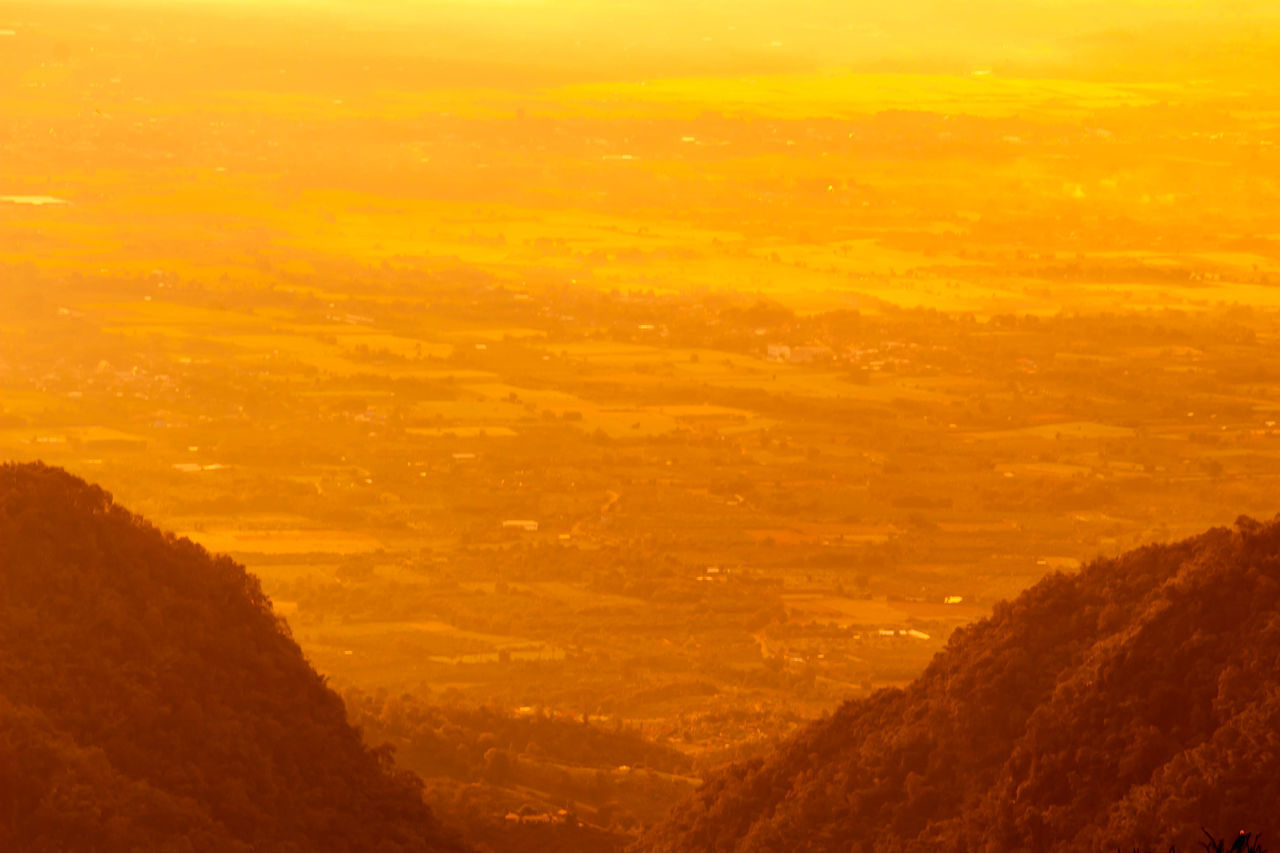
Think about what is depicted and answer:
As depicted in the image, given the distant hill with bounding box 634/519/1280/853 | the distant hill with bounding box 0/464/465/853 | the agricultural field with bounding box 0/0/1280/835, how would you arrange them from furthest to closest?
the agricultural field with bounding box 0/0/1280/835 → the distant hill with bounding box 0/464/465/853 → the distant hill with bounding box 634/519/1280/853

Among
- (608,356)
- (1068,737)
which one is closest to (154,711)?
(1068,737)

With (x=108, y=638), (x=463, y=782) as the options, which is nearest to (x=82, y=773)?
(x=108, y=638)

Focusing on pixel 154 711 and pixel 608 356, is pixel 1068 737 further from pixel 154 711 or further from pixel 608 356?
pixel 608 356

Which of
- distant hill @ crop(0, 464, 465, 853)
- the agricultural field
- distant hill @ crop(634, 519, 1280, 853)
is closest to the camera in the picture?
distant hill @ crop(634, 519, 1280, 853)

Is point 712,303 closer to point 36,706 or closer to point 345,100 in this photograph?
point 345,100

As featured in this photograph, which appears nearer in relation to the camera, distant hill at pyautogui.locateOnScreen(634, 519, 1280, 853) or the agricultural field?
distant hill at pyautogui.locateOnScreen(634, 519, 1280, 853)
